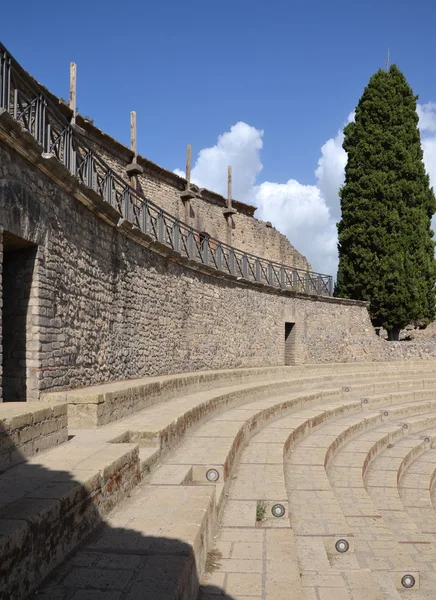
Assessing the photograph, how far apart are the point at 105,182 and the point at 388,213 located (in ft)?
52.0

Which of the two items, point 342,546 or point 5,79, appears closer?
point 342,546

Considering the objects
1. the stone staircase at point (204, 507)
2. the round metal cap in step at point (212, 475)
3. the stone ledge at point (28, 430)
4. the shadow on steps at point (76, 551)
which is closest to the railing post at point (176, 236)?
the stone staircase at point (204, 507)

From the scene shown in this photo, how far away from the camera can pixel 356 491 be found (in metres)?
6.45

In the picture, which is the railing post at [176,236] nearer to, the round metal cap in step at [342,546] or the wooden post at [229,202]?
the round metal cap in step at [342,546]

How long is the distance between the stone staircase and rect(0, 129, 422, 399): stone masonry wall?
995mm

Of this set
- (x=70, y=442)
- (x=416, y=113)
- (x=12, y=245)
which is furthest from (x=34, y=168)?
(x=416, y=113)

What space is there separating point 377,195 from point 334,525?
20.2 metres

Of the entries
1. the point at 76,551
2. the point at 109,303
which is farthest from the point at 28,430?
the point at 109,303

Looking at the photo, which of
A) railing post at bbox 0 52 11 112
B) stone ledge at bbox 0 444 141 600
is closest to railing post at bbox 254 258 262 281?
railing post at bbox 0 52 11 112

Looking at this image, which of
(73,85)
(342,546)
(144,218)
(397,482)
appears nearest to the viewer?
(342,546)

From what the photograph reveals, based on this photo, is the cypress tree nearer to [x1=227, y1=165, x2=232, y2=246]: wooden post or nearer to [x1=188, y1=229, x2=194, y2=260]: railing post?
[x1=227, y1=165, x2=232, y2=246]: wooden post

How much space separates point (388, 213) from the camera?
22.6 meters

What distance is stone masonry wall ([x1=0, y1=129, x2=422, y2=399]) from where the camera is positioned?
6648 mm

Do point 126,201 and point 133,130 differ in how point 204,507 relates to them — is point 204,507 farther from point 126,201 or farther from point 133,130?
point 133,130
